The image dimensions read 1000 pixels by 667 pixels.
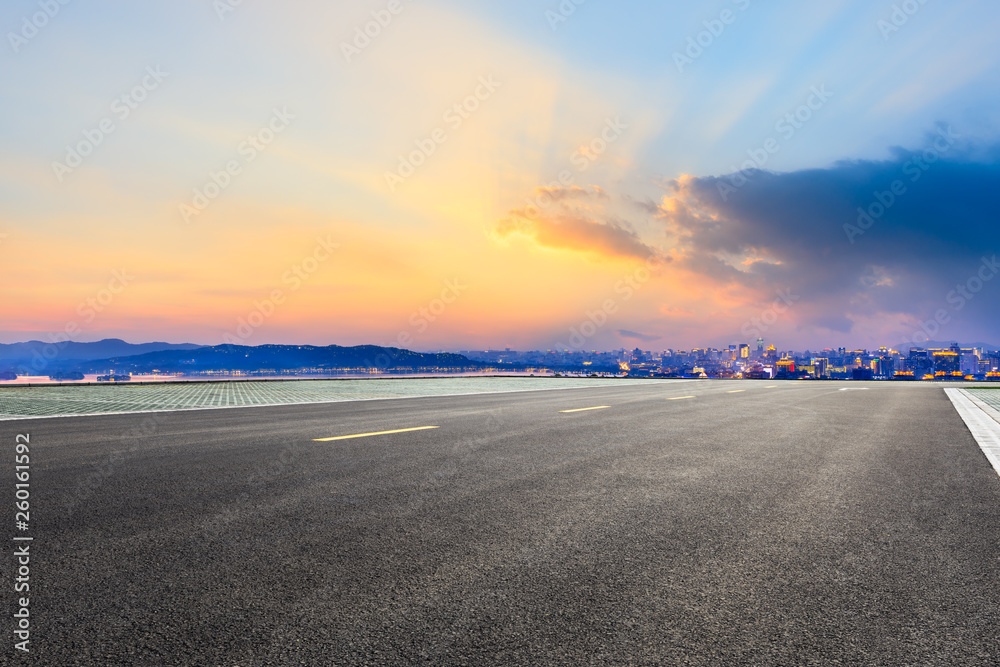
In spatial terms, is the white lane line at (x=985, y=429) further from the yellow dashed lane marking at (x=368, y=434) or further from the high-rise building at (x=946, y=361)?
the high-rise building at (x=946, y=361)

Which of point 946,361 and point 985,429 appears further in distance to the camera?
point 946,361

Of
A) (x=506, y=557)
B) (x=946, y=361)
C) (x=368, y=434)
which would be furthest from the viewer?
(x=946, y=361)

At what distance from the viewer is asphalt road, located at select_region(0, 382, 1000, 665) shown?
2572 millimetres

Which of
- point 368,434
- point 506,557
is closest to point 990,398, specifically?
point 368,434

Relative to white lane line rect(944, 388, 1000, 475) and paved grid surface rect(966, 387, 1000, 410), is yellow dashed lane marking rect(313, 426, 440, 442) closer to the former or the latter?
white lane line rect(944, 388, 1000, 475)

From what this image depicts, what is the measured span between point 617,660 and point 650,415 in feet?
36.5

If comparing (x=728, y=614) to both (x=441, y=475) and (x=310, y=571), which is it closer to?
(x=310, y=571)

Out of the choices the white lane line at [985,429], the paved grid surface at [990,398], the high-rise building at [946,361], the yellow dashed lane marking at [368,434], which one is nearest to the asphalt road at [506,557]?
the yellow dashed lane marking at [368,434]

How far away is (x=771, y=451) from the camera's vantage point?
8188 millimetres

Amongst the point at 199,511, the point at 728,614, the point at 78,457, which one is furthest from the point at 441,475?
the point at 78,457

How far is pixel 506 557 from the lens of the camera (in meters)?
3.65

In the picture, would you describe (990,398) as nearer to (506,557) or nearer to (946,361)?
(506,557)

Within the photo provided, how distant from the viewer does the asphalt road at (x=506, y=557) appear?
2572 mm

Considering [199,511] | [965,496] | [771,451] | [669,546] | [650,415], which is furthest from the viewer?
[650,415]
